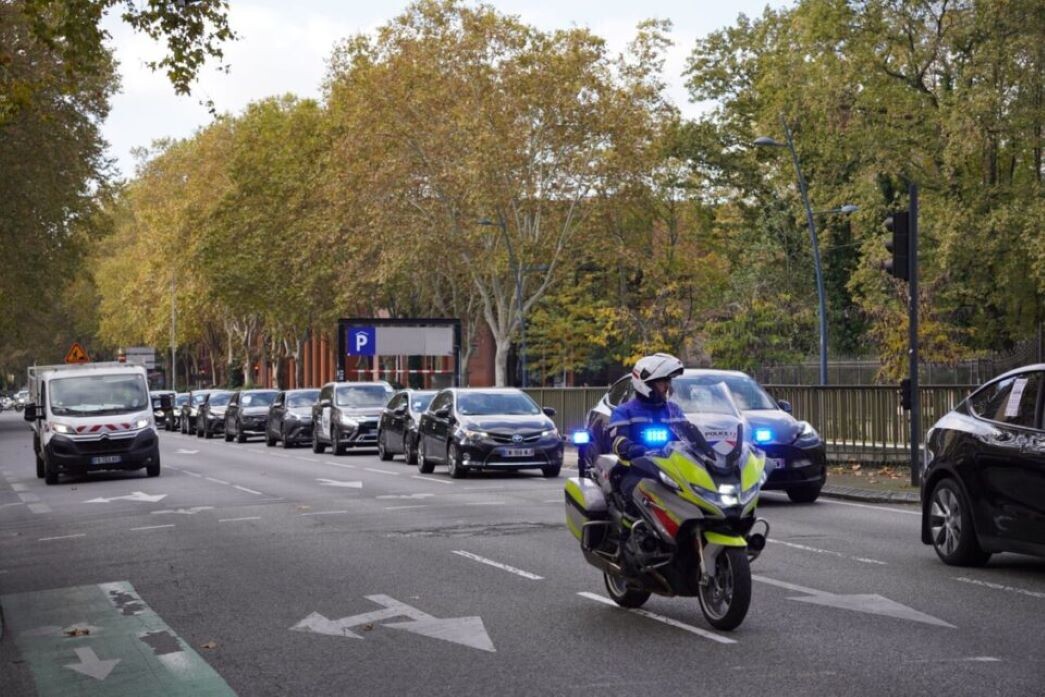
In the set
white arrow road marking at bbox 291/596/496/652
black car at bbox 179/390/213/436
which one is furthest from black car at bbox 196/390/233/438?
white arrow road marking at bbox 291/596/496/652

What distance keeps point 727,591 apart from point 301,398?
35.7 metres

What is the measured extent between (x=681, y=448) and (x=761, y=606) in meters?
1.77

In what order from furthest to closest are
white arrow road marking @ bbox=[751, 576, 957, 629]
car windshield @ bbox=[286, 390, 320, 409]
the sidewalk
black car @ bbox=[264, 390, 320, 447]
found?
1. car windshield @ bbox=[286, 390, 320, 409]
2. black car @ bbox=[264, 390, 320, 447]
3. the sidewalk
4. white arrow road marking @ bbox=[751, 576, 957, 629]

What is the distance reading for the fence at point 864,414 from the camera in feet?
78.6

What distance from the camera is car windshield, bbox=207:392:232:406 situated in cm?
5561

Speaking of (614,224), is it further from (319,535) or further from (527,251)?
(319,535)

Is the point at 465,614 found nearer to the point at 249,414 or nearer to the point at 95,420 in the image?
the point at 95,420

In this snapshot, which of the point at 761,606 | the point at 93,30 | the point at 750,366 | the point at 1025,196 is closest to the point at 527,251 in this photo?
the point at 750,366

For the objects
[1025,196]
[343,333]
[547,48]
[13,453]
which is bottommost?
[13,453]

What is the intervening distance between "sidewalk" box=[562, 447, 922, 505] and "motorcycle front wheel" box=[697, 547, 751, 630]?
8.55m

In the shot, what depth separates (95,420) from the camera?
93.2 ft

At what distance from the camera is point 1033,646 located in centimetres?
870

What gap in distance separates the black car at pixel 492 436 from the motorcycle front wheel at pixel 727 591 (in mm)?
16061

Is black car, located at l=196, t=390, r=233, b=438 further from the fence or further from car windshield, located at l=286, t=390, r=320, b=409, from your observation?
the fence
